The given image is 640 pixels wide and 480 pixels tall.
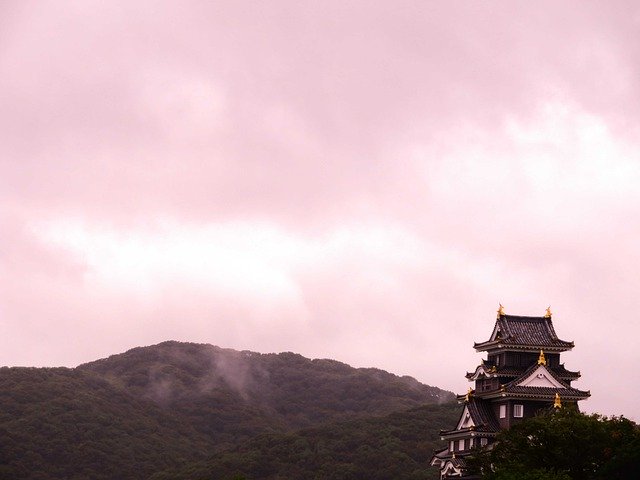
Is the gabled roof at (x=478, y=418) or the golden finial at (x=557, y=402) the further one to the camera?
the gabled roof at (x=478, y=418)

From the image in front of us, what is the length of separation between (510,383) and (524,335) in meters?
5.59

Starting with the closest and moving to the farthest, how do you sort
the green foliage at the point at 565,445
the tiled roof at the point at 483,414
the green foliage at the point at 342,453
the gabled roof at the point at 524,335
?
the green foliage at the point at 565,445
the tiled roof at the point at 483,414
the gabled roof at the point at 524,335
the green foliage at the point at 342,453

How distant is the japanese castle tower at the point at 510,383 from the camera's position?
90.2m

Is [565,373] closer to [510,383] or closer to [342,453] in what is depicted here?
[510,383]

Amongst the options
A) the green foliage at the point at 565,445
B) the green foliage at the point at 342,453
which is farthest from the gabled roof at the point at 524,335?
the green foliage at the point at 342,453

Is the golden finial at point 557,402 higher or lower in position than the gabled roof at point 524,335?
lower

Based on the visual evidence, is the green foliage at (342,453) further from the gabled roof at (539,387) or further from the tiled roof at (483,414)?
the gabled roof at (539,387)

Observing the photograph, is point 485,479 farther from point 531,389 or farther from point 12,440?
point 12,440

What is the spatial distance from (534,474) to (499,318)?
28704 millimetres

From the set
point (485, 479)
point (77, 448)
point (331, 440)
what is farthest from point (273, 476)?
point (485, 479)

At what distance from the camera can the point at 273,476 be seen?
175 metres

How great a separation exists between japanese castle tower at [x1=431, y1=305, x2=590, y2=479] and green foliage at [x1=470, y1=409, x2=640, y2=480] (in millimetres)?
13769

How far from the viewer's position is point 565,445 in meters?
72.6

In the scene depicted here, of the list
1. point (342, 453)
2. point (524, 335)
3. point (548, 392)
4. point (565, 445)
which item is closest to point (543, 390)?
point (548, 392)
